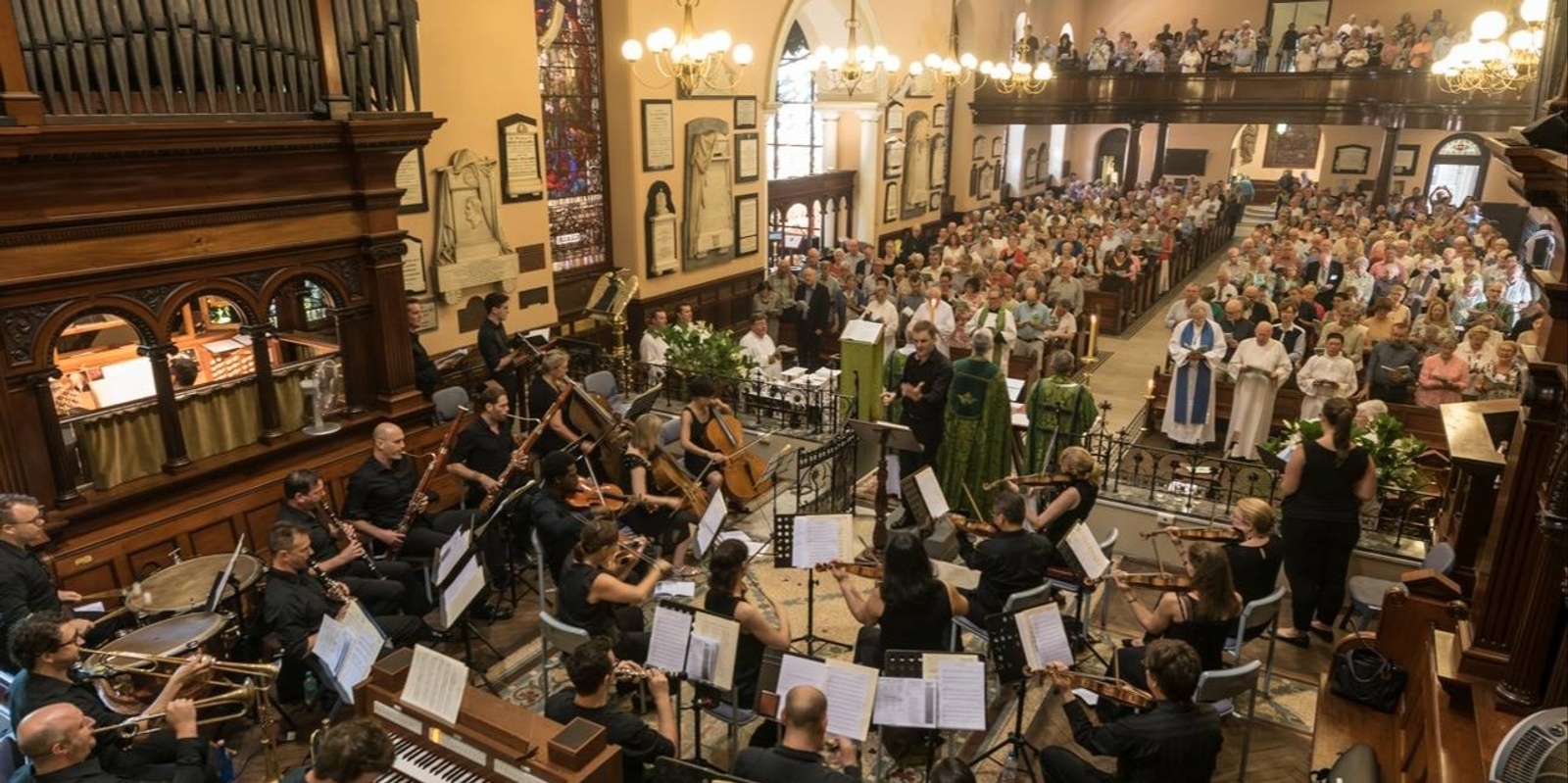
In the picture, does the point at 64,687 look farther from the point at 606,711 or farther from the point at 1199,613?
the point at 1199,613

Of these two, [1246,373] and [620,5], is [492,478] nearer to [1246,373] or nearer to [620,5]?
[620,5]

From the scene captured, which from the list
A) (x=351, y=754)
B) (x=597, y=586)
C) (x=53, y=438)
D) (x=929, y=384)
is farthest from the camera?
(x=929, y=384)

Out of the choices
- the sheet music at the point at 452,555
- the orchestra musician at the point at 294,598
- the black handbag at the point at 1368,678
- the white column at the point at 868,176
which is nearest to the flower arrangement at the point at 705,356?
the sheet music at the point at 452,555

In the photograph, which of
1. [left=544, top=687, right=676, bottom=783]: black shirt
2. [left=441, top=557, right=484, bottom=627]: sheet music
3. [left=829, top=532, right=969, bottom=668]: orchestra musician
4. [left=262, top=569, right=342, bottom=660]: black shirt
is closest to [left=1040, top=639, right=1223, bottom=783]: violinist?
[left=829, top=532, right=969, bottom=668]: orchestra musician

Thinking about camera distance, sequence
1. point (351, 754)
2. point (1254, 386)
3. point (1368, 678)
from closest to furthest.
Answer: point (351, 754)
point (1368, 678)
point (1254, 386)

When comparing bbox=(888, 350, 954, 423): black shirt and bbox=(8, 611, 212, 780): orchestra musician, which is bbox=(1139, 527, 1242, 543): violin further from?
bbox=(8, 611, 212, 780): orchestra musician

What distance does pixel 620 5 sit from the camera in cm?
1177

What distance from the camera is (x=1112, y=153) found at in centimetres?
3164

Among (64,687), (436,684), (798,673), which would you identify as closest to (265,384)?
(64,687)

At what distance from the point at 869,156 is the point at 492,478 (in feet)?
42.4

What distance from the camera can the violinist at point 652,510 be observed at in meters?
7.30

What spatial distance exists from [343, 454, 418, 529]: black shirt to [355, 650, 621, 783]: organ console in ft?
7.79

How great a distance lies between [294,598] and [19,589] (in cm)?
131

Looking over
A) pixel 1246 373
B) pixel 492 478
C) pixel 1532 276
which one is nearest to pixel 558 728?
pixel 492 478
